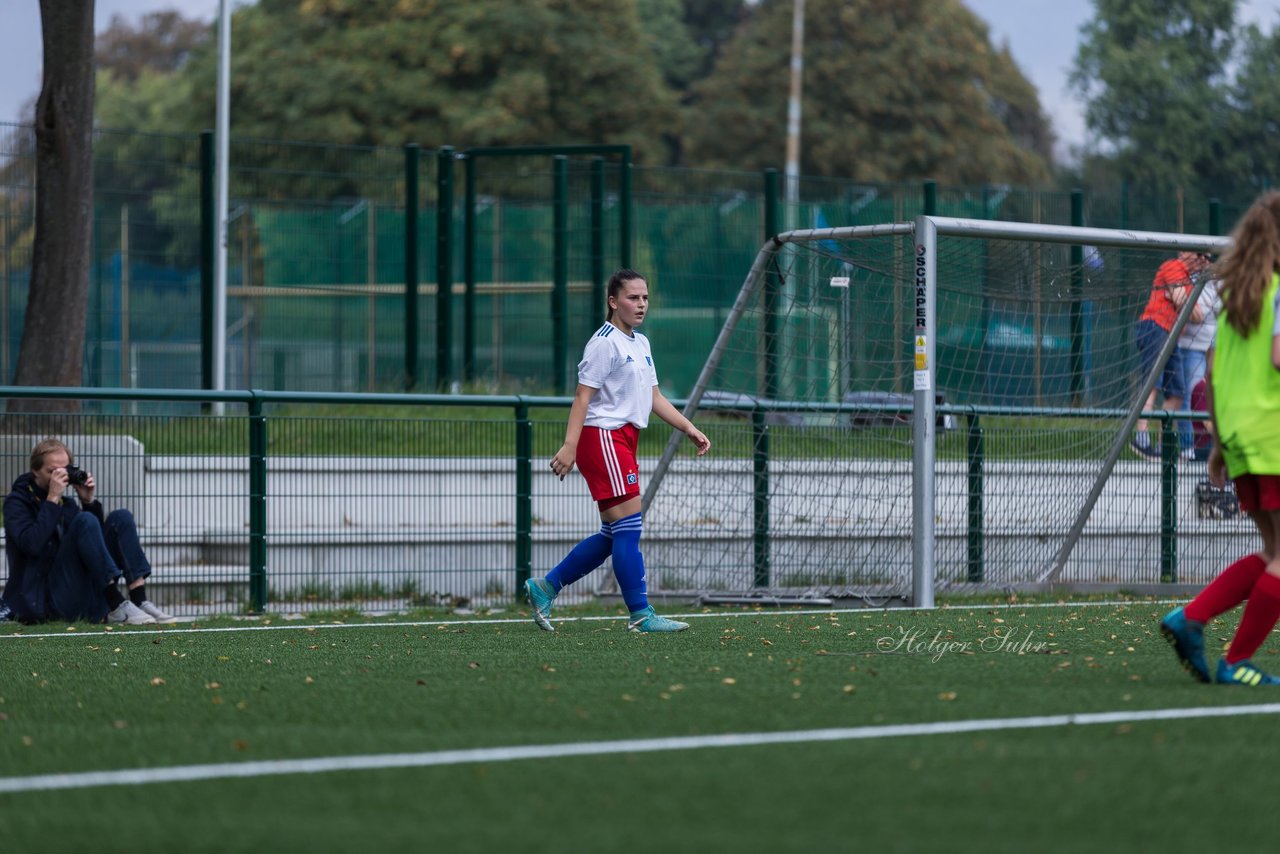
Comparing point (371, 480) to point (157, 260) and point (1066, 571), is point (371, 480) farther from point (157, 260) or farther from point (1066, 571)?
point (157, 260)

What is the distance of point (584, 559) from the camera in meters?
8.93

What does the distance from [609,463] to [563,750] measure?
3.77 metres

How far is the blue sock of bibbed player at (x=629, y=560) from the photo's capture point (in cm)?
867

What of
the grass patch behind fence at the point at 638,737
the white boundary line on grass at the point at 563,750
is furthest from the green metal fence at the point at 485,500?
the white boundary line on grass at the point at 563,750

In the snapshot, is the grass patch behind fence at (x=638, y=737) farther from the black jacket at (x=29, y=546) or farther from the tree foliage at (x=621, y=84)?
the tree foliage at (x=621, y=84)

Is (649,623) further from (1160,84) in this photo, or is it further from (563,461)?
(1160,84)

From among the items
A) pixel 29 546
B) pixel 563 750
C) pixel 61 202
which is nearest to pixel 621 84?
pixel 61 202

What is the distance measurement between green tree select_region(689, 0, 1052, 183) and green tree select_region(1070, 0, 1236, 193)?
3.11 metres

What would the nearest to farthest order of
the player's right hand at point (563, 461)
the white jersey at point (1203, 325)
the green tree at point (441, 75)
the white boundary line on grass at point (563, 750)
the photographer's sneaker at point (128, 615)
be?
the white boundary line on grass at point (563, 750) → the player's right hand at point (563, 461) → the photographer's sneaker at point (128, 615) → the white jersey at point (1203, 325) → the green tree at point (441, 75)

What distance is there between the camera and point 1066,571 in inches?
510

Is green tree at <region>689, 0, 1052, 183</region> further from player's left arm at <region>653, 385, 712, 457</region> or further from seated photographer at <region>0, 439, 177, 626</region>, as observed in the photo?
player's left arm at <region>653, 385, 712, 457</region>

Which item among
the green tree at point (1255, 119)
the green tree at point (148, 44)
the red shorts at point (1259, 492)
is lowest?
the red shorts at point (1259, 492)

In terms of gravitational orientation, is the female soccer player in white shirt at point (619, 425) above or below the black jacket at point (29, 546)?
above

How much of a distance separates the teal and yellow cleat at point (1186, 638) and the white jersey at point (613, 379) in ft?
10.4
